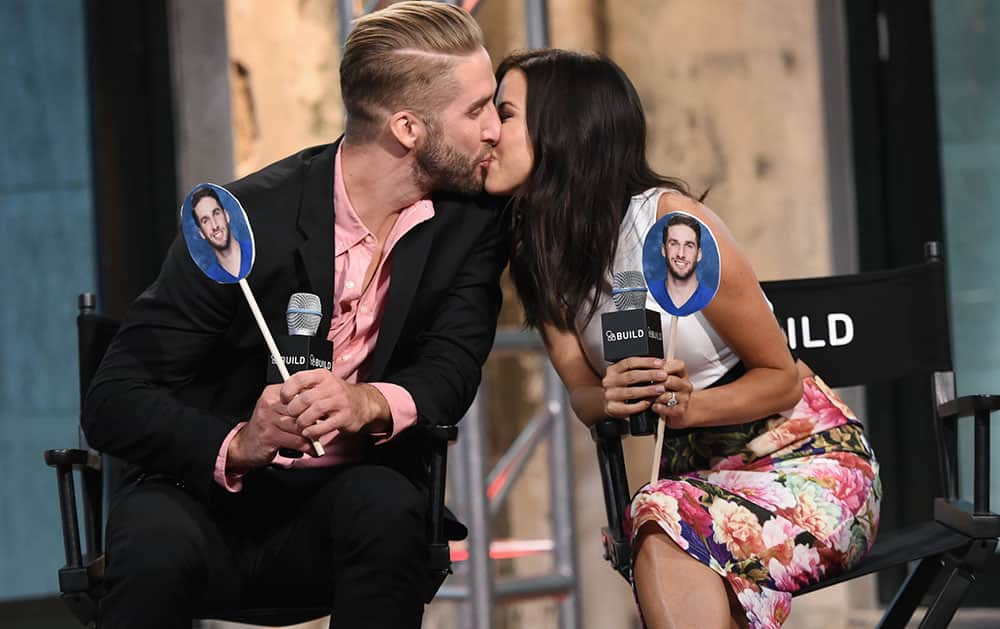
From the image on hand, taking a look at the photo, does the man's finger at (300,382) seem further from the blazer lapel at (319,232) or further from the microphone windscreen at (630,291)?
the microphone windscreen at (630,291)

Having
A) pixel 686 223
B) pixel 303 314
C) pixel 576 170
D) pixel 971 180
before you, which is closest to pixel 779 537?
pixel 686 223

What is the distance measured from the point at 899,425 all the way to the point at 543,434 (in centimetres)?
111

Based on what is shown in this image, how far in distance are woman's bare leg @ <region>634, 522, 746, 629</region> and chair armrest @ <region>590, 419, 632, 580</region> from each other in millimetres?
92

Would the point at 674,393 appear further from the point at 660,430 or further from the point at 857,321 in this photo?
the point at 857,321

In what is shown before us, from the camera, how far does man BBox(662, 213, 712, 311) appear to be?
1.91m

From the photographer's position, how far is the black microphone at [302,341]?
1.77 meters

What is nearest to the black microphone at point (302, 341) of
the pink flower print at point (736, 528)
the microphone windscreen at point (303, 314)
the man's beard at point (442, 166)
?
the microphone windscreen at point (303, 314)

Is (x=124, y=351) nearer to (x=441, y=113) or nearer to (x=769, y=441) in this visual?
(x=441, y=113)

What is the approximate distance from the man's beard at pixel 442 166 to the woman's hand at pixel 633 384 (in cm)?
43

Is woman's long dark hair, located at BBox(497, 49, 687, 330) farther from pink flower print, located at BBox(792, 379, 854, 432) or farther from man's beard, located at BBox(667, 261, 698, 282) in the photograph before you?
pink flower print, located at BBox(792, 379, 854, 432)

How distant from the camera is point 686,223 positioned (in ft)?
6.26

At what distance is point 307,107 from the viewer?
3826 mm

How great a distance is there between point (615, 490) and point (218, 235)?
781 mm

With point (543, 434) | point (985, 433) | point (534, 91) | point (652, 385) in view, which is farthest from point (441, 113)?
point (543, 434)
